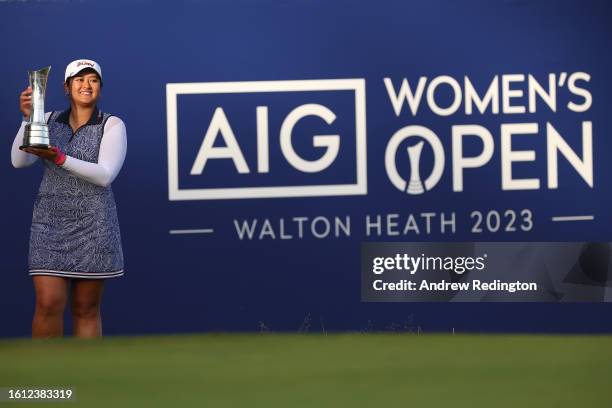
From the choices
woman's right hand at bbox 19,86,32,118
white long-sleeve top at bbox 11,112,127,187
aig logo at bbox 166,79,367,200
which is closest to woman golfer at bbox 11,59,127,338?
white long-sleeve top at bbox 11,112,127,187

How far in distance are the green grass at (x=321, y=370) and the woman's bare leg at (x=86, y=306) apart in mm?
76

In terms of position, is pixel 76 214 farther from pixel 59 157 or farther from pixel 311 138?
pixel 311 138

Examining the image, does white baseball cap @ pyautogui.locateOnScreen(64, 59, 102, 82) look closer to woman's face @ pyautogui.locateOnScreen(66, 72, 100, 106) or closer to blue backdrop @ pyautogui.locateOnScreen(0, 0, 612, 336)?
woman's face @ pyautogui.locateOnScreen(66, 72, 100, 106)

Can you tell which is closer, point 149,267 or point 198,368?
point 198,368

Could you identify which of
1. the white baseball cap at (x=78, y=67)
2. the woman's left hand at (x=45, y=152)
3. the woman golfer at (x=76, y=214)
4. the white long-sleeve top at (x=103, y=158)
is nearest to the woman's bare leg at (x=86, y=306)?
the woman golfer at (x=76, y=214)

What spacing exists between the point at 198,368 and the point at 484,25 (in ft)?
8.34

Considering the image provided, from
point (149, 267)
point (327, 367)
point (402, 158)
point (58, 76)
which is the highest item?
point (58, 76)

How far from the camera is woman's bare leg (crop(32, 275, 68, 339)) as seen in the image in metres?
5.84

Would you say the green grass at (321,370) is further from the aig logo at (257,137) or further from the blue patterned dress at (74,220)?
the aig logo at (257,137)

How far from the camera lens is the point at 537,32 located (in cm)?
628

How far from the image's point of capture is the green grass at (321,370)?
432cm

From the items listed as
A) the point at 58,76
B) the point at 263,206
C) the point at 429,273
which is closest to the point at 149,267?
the point at 263,206

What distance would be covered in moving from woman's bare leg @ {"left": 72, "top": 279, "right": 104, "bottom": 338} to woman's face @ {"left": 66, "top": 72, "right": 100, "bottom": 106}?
0.95 metres

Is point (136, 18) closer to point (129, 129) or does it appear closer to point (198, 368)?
point (129, 129)
